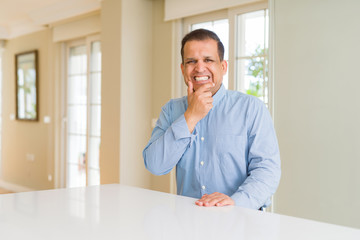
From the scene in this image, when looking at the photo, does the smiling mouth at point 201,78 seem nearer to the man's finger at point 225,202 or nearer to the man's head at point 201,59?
the man's head at point 201,59

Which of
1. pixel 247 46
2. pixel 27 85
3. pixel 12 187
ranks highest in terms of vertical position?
pixel 247 46

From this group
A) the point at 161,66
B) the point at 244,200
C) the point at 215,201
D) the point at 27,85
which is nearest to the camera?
the point at 215,201

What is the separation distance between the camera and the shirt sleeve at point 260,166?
1.44 metres

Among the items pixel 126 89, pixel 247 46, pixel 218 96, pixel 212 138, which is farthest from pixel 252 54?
pixel 212 138

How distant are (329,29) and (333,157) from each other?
3.02ft

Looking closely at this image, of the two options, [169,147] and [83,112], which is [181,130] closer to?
[169,147]

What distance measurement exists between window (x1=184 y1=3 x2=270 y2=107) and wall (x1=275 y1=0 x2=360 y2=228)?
26 cm

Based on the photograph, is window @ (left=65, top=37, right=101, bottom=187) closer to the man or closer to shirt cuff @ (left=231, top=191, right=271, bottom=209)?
the man

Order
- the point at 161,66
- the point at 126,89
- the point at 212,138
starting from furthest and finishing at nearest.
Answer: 1. the point at 161,66
2. the point at 126,89
3. the point at 212,138

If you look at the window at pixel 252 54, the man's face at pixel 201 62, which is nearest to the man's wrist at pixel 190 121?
the man's face at pixel 201 62

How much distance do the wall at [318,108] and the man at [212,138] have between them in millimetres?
1343

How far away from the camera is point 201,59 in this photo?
162 centimetres

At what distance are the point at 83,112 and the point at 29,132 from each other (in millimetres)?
1340

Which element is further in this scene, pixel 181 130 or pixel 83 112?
pixel 83 112
